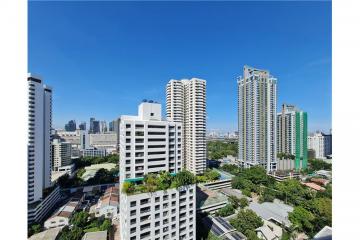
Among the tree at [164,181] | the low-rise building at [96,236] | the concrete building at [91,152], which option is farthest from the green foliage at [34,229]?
the concrete building at [91,152]

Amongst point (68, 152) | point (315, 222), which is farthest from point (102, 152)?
point (315, 222)

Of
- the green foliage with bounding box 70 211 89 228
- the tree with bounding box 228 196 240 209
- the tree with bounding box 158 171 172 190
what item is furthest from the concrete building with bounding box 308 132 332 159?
the green foliage with bounding box 70 211 89 228

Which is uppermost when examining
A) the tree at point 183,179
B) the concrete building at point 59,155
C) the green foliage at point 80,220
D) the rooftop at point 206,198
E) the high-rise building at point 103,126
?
the high-rise building at point 103,126

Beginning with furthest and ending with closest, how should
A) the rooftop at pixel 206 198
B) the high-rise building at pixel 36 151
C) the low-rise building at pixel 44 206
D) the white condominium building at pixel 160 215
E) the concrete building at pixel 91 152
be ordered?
the concrete building at pixel 91 152, the rooftop at pixel 206 198, the high-rise building at pixel 36 151, the low-rise building at pixel 44 206, the white condominium building at pixel 160 215

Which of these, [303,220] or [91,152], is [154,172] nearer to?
[303,220]

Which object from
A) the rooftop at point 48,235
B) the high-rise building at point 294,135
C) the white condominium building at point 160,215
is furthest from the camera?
the high-rise building at point 294,135

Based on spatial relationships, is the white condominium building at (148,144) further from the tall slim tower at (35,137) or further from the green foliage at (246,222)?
the tall slim tower at (35,137)
